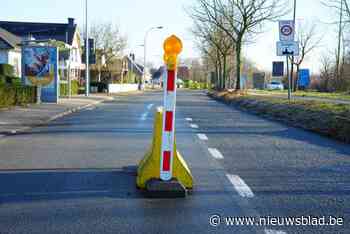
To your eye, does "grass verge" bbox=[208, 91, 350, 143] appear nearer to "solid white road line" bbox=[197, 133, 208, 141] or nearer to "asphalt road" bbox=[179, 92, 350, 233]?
"asphalt road" bbox=[179, 92, 350, 233]

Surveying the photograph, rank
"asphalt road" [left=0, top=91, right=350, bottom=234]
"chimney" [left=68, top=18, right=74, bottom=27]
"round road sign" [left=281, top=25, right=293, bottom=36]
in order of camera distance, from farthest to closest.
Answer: "chimney" [left=68, top=18, right=74, bottom=27] < "round road sign" [left=281, top=25, right=293, bottom=36] < "asphalt road" [left=0, top=91, right=350, bottom=234]

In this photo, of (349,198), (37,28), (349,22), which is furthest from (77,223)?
(37,28)

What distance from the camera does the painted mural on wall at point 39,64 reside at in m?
29.3

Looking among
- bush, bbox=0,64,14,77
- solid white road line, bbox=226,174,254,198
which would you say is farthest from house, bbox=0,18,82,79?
solid white road line, bbox=226,174,254,198

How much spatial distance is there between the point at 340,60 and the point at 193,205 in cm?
5768

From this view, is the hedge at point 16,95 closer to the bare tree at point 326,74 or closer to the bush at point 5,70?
the bush at point 5,70

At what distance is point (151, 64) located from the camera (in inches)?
7052

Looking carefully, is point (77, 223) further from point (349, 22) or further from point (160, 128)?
point (349, 22)

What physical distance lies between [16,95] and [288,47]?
12.6 meters

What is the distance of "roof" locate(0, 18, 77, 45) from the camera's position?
73.9m

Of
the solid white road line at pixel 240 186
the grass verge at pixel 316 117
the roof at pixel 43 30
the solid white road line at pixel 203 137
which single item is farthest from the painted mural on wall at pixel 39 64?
the roof at pixel 43 30

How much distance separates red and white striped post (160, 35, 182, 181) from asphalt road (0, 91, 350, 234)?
1.61 feet

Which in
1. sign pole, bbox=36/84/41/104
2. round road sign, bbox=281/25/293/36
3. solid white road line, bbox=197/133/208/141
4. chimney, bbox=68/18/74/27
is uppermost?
chimney, bbox=68/18/74/27

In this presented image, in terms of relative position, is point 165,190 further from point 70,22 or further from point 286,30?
point 70,22
